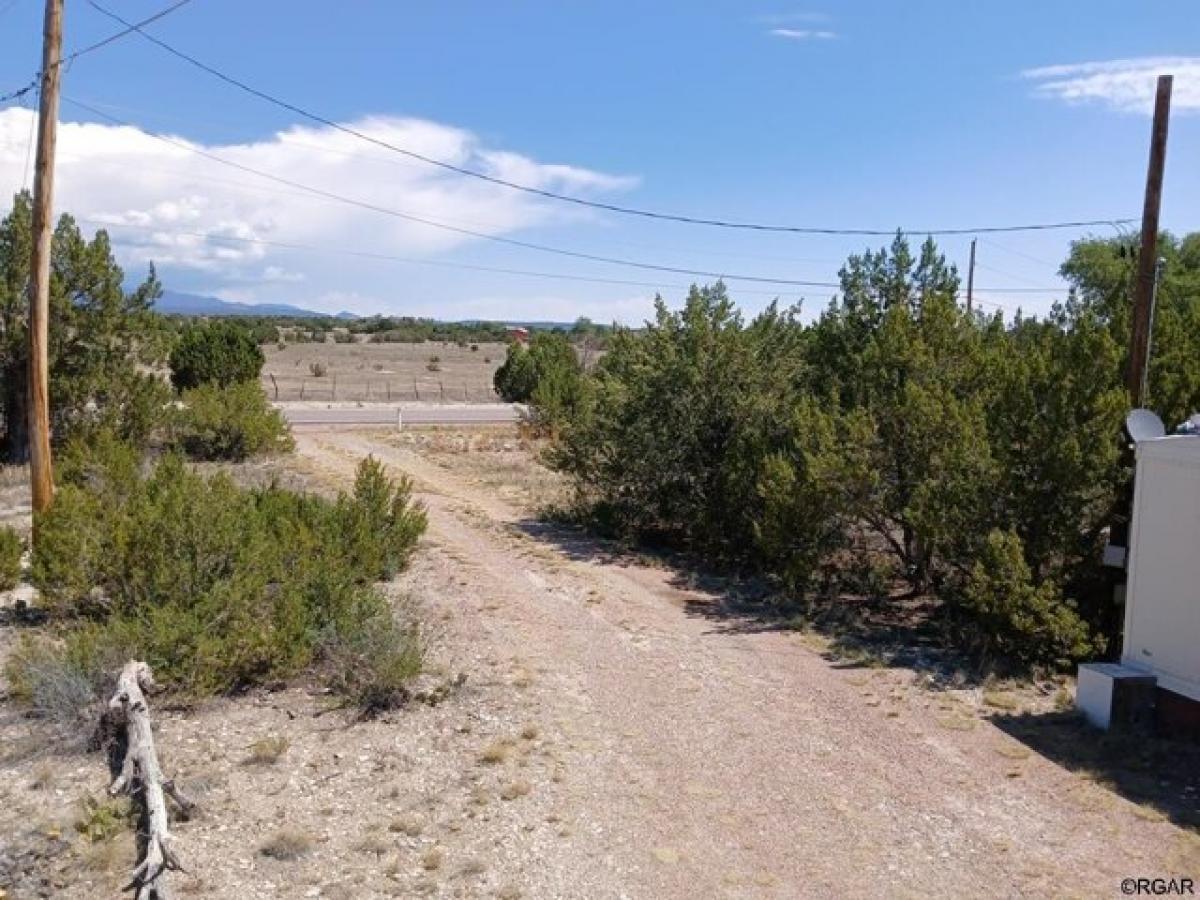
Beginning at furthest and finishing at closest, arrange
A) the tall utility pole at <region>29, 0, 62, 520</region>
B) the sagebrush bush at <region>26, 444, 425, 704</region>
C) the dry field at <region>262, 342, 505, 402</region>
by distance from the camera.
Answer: the dry field at <region>262, 342, 505, 402</region> → the tall utility pole at <region>29, 0, 62, 520</region> → the sagebrush bush at <region>26, 444, 425, 704</region>

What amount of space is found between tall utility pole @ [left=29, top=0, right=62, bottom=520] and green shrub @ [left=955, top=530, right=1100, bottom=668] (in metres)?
10.2

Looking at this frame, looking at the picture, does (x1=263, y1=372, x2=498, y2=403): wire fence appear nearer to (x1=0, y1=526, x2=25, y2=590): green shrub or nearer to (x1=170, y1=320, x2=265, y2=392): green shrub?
(x1=170, y1=320, x2=265, y2=392): green shrub

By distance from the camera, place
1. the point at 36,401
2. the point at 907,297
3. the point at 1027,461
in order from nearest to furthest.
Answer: the point at 1027,461 < the point at 36,401 < the point at 907,297

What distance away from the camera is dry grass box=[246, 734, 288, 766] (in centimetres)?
795

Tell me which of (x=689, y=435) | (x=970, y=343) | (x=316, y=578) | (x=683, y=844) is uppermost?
(x=970, y=343)

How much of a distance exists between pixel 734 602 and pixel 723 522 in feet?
7.06

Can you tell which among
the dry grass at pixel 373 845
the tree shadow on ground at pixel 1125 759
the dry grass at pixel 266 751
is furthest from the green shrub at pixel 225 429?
the tree shadow on ground at pixel 1125 759

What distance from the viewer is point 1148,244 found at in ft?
34.2

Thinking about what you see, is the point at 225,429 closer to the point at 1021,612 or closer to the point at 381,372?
the point at 1021,612

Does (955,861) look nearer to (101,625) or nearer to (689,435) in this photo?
(101,625)

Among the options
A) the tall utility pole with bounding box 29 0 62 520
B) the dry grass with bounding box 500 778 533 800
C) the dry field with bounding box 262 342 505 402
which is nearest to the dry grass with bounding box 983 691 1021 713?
the dry grass with bounding box 500 778 533 800

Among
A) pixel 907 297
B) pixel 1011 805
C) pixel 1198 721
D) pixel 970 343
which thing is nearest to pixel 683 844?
pixel 1011 805

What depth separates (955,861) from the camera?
643 cm

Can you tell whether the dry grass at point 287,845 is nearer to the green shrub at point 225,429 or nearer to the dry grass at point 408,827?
the dry grass at point 408,827
